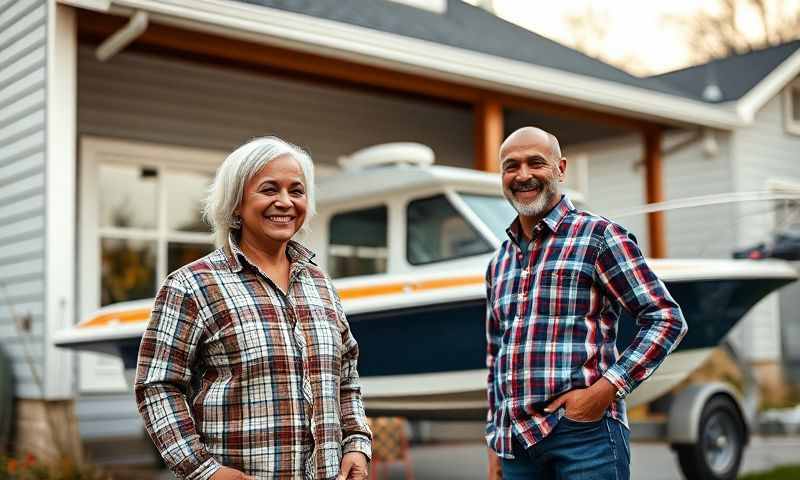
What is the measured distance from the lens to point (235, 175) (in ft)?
7.84

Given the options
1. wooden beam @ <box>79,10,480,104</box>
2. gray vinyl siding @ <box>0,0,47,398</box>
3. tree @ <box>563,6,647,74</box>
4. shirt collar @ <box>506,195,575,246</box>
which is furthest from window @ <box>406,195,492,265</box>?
tree @ <box>563,6,647,74</box>

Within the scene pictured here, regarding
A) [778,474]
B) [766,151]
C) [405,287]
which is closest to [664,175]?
[766,151]

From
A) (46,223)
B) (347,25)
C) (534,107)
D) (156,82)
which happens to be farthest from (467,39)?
(46,223)

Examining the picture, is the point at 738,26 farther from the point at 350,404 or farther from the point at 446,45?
the point at 350,404

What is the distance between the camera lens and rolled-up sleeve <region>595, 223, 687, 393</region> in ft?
9.07

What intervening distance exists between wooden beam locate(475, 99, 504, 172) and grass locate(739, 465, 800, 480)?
3.59 m

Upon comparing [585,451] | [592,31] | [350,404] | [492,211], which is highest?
[592,31]

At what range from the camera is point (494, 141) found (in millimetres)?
9484

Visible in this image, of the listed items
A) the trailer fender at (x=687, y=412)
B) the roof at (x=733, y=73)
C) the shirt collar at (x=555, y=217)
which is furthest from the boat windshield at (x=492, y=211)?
the roof at (x=733, y=73)

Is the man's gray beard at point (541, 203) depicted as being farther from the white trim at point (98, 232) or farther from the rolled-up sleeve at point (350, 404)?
the white trim at point (98, 232)

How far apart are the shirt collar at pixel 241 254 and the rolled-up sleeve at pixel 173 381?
15 cm

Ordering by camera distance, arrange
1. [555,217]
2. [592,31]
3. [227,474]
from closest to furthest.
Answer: [227,474] → [555,217] → [592,31]

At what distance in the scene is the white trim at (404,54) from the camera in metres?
7.43

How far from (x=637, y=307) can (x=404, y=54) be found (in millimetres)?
6072
